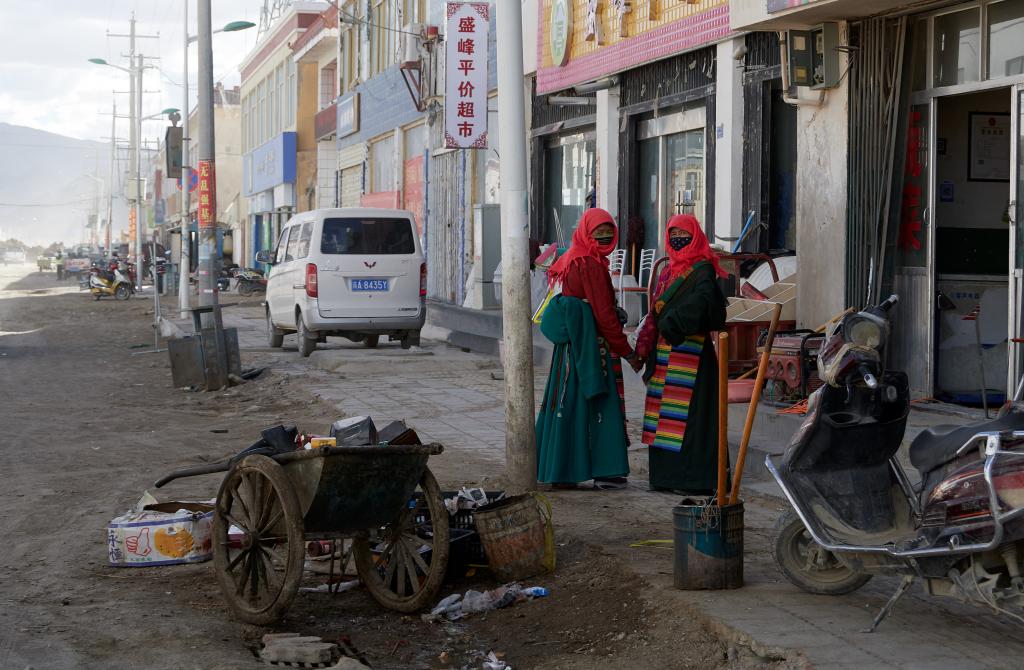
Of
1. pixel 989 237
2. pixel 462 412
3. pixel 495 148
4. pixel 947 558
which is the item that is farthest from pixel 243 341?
pixel 947 558

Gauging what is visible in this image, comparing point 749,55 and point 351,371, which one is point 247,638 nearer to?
point 749,55

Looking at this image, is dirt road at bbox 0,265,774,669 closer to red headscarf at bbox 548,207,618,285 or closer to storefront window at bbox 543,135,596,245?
red headscarf at bbox 548,207,618,285

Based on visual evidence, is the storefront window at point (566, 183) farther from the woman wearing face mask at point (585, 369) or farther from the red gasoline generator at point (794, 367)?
the woman wearing face mask at point (585, 369)

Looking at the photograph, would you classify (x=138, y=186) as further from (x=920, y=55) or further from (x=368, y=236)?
(x=920, y=55)

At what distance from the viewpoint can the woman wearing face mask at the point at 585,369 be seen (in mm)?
7859

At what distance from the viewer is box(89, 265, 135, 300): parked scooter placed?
4056 cm

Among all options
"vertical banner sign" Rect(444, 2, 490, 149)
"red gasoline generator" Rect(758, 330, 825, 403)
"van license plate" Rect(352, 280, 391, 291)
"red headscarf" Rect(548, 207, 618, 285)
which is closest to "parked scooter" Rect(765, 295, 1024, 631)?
"red headscarf" Rect(548, 207, 618, 285)

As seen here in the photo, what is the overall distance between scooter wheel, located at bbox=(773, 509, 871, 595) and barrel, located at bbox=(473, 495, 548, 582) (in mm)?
1211

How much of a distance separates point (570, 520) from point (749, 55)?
696 cm

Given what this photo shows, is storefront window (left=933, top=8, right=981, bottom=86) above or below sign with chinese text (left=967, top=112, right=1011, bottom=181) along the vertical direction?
above

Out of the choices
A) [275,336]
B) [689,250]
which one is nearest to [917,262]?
[689,250]

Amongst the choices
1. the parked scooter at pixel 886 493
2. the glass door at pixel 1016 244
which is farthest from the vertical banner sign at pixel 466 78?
the parked scooter at pixel 886 493

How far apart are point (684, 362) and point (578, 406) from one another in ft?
2.37

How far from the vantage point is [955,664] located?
15.3 ft
